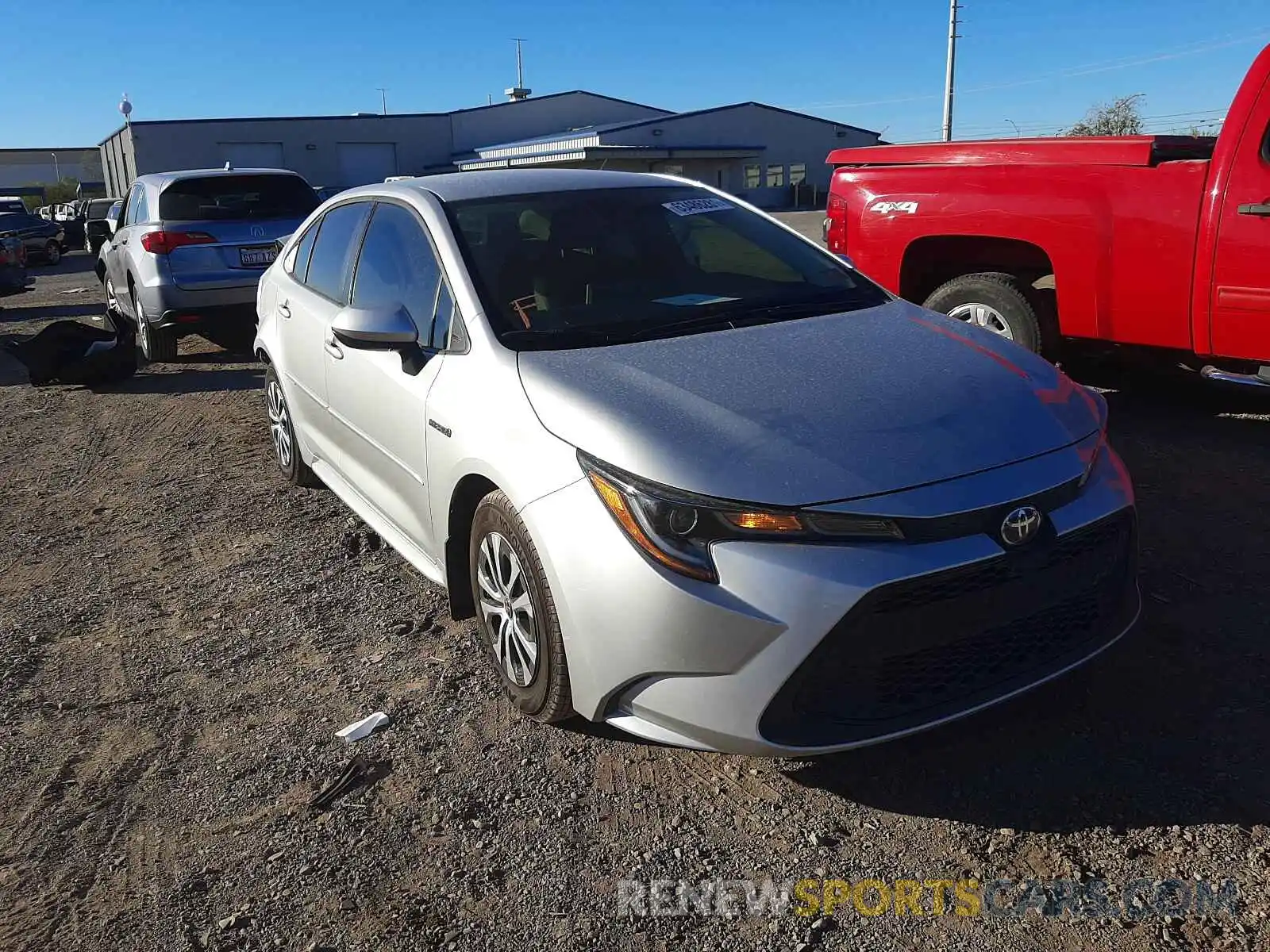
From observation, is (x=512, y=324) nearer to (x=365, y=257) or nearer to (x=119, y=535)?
(x=365, y=257)

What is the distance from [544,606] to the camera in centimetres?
286

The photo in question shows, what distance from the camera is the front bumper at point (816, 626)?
2.44 m

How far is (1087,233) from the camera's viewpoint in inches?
215

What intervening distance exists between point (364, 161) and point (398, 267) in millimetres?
47097

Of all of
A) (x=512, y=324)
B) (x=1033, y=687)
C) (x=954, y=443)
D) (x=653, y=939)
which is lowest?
(x=653, y=939)

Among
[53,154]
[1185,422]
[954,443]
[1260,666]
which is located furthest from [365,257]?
[53,154]

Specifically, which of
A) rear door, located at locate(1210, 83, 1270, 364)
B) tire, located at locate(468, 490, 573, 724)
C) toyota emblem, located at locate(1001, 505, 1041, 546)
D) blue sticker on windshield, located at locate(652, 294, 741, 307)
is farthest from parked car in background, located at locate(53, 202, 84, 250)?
toyota emblem, located at locate(1001, 505, 1041, 546)

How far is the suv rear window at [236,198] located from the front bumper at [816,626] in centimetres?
776

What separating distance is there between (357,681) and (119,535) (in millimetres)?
2324

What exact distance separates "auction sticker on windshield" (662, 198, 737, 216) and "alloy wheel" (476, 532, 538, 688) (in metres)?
1.78

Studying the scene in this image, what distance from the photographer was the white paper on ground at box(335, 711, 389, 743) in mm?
3244

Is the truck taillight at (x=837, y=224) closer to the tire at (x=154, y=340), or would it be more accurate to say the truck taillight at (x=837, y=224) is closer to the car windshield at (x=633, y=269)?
the car windshield at (x=633, y=269)

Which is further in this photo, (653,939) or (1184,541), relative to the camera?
(1184,541)

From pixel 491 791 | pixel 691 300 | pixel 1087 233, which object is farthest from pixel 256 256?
pixel 491 791
